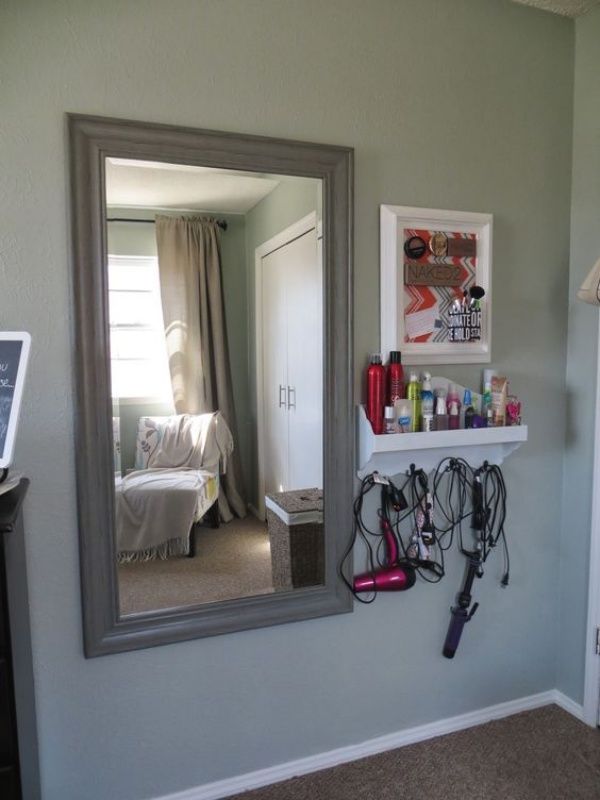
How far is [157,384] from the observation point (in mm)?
1640

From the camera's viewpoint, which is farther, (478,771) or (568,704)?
(568,704)

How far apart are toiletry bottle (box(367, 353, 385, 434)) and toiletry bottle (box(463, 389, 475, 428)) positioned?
310 mm

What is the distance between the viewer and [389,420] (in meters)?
1.79

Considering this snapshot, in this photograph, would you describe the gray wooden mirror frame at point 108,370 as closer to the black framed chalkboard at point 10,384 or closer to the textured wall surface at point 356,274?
the textured wall surface at point 356,274

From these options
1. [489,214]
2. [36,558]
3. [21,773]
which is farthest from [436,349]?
[21,773]

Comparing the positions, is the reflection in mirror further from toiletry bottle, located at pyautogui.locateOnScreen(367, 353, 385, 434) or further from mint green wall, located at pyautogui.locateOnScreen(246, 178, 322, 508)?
toiletry bottle, located at pyautogui.locateOnScreen(367, 353, 385, 434)

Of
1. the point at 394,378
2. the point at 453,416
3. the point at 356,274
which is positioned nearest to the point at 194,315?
the point at 356,274

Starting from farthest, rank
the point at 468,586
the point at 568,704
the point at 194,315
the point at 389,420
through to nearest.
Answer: the point at 568,704 → the point at 468,586 → the point at 389,420 → the point at 194,315

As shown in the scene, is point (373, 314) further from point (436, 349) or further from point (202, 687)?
point (202, 687)

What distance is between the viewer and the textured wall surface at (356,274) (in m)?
1.51

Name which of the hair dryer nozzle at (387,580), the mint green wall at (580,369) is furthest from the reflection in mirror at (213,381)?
the mint green wall at (580,369)

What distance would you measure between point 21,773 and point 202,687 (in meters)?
0.58

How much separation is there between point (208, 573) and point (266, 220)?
103 centimetres

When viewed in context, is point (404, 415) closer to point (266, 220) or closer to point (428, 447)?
point (428, 447)
